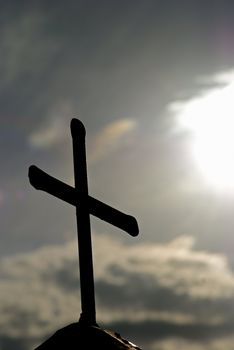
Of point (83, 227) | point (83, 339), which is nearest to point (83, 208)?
point (83, 227)

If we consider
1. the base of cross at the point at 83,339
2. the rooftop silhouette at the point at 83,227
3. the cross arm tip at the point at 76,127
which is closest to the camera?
the base of cross at the point at 83,339

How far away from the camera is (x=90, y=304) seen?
8.68 m

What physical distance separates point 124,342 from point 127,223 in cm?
286

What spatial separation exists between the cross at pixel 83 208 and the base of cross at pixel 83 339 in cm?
50

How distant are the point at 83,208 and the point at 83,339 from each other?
2.68 meters

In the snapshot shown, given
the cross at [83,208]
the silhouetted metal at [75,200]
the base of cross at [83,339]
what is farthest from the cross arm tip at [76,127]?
the base of cross at [83,339]

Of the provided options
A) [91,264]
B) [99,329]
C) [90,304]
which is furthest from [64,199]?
[99,329]

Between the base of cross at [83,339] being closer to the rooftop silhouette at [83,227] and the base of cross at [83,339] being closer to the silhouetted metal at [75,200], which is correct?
the rooftop silhouette at [83,227]

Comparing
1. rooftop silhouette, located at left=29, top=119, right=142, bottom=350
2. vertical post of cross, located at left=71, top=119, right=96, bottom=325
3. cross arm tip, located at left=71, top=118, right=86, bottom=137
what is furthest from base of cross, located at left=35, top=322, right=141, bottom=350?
cross arm tip, located at left=71, top=118, right=86, bottom=137

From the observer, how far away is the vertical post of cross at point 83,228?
8656 mm

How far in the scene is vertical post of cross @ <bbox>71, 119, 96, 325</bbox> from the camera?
8.66 m

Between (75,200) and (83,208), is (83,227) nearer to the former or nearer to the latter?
(83,208)

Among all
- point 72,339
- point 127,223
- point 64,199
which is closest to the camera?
point 72,339

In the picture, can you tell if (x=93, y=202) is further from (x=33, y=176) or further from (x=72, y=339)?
(x=72, y=339)
